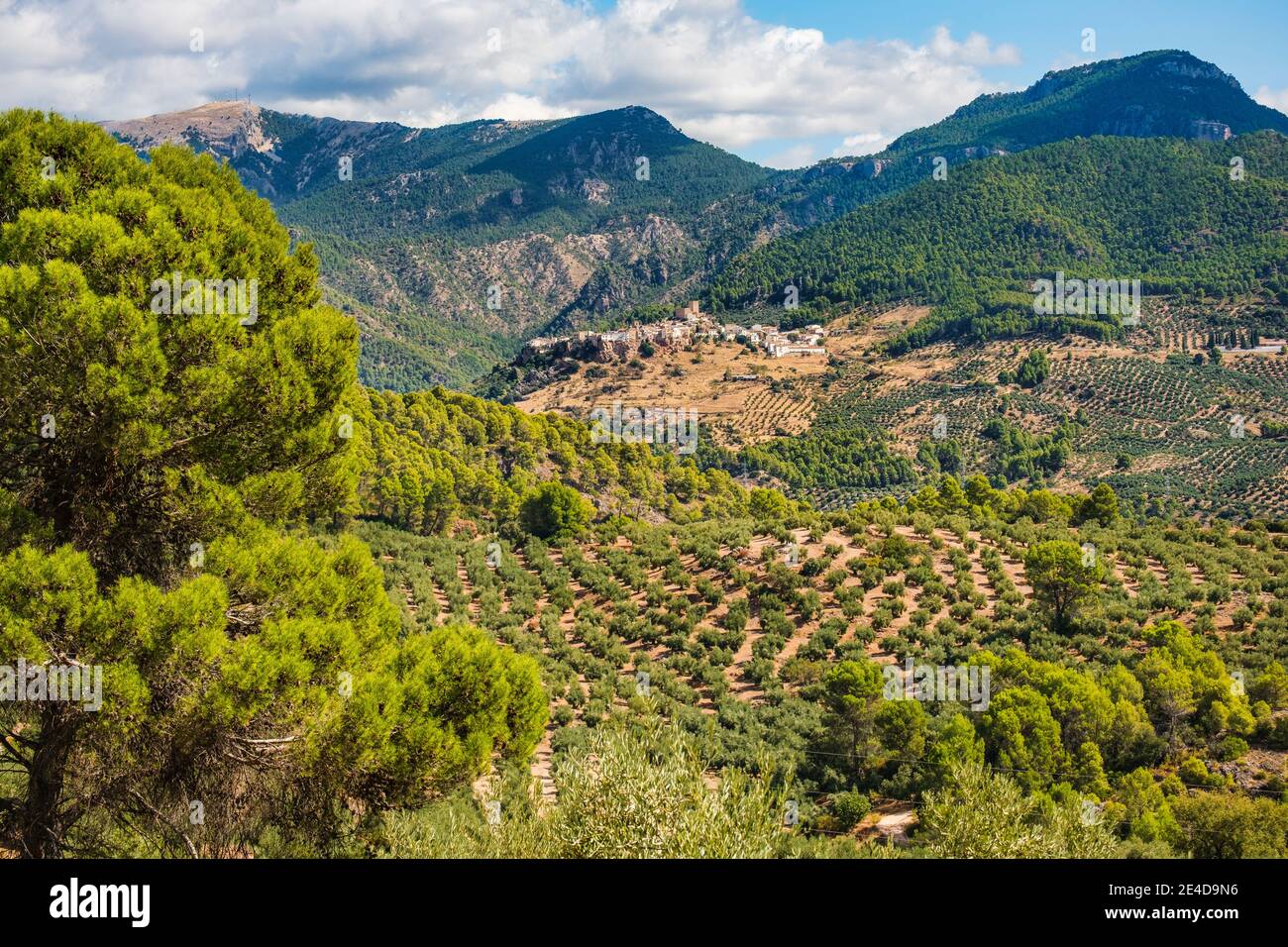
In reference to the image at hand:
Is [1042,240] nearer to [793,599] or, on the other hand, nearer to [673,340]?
[673,340]

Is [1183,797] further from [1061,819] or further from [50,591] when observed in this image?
[50,591]

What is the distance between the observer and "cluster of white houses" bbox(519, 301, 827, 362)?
12756 centimetres

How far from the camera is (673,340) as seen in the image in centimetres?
12950

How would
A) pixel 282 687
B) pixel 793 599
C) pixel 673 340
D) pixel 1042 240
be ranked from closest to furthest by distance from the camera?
pixel 282 687 → pixel 793 599 → pixel 673 340 → pixel 1042 240

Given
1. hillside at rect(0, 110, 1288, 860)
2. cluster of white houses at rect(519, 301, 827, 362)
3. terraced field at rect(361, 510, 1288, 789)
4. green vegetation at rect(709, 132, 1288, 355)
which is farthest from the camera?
cluster of white houses at rect(519, 301, 827, 362)

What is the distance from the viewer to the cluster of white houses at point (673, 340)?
419 ft

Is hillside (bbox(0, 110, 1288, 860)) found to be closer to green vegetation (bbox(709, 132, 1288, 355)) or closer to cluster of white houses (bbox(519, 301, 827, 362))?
green vegetation (bbox(709, 132, 1288, 355))

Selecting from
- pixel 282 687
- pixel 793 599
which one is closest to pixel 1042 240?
pixel 793 599

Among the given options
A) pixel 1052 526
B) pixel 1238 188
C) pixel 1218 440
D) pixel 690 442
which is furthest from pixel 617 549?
pixel 1238 188

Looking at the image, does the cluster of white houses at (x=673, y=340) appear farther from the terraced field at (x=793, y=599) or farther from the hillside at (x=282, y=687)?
the hillside at (x=282, y=687)

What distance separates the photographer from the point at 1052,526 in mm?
39688

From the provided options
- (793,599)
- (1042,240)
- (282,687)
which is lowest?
(793,599)

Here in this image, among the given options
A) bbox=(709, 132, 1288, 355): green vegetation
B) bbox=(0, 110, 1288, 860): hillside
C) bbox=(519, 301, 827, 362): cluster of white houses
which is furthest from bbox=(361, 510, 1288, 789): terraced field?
bbox=(519, 301, 827, 362): cluster of white houses

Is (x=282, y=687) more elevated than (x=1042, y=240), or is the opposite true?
(x=1042, y=240)
